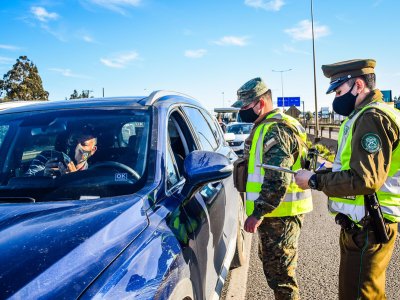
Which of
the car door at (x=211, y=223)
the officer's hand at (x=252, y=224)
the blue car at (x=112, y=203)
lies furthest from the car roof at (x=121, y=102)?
the officer's hand at (x=252, y=224)

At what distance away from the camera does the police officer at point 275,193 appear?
2.65 meters

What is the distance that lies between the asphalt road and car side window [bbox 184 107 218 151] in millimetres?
1489

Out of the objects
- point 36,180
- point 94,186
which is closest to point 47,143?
point 36,180

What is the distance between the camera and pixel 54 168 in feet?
7.91

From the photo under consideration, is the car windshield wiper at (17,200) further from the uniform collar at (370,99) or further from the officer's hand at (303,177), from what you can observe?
the uniform collar at (370,99)

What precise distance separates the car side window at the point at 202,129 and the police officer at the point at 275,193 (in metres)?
0.51

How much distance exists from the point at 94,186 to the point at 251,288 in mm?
2317

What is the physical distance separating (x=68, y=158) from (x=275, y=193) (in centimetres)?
145

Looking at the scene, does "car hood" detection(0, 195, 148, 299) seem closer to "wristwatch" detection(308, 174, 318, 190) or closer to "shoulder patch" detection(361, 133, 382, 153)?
"wristwatch" detection(308, 174, 318, 190)

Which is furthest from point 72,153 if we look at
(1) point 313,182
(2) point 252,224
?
(1) point 313,182

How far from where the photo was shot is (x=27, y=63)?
3819 cm

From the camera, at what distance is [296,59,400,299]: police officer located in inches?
79.3

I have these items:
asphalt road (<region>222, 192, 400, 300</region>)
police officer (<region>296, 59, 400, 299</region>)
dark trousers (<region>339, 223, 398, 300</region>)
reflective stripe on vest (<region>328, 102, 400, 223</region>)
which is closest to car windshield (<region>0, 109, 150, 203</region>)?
police officer (<region>296, 59, 400, 299</region>)

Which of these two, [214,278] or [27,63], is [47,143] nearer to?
[214,278]
